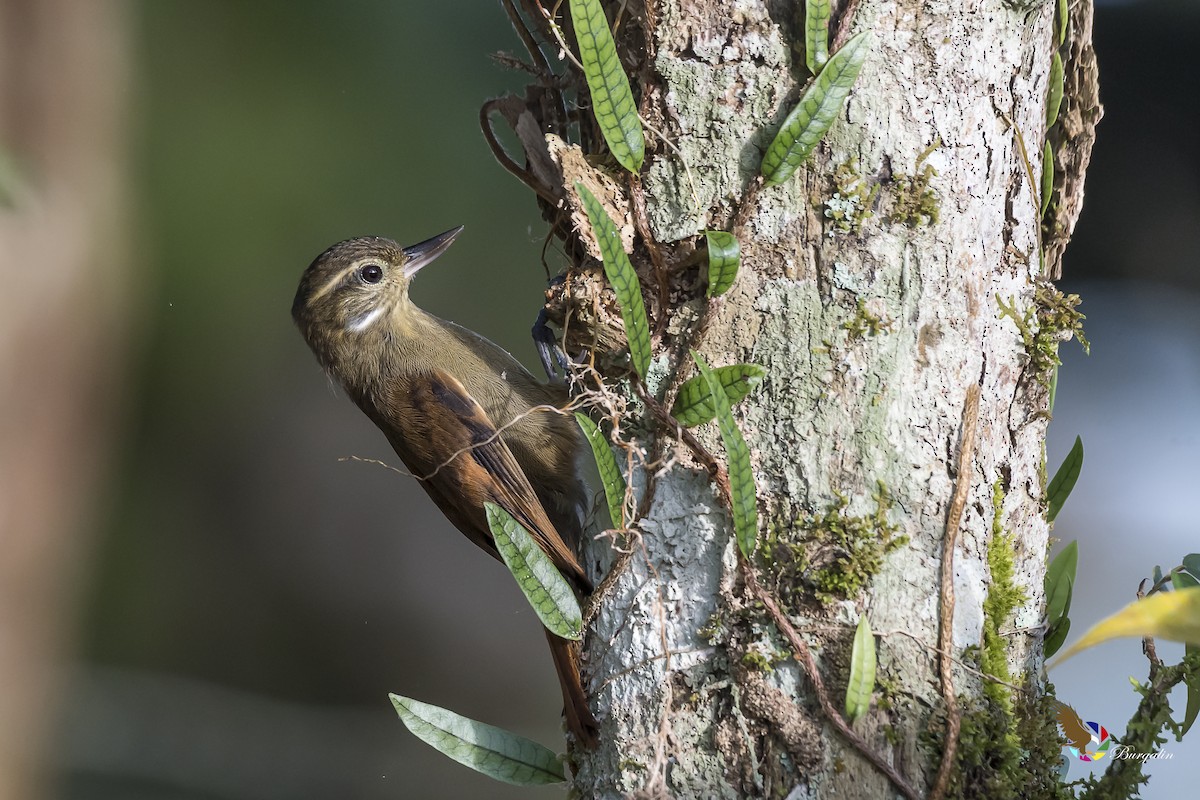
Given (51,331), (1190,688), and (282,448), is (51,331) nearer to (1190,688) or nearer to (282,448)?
(282,448)

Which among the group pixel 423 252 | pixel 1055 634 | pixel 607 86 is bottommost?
pixel 1055 634

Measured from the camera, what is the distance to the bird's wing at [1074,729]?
1565 mm

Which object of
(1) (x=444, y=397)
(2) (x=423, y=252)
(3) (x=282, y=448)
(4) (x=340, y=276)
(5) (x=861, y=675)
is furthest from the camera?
(3) (x=282, y=448)

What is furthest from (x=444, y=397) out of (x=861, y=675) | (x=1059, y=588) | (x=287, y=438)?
(x=287, y=438)

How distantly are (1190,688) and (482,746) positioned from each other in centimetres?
109

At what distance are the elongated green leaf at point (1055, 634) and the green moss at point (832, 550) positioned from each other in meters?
0.55

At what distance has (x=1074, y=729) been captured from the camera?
1.59 m

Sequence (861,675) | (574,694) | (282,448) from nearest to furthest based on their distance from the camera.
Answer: (861,675) < (574,694) < (282,448)

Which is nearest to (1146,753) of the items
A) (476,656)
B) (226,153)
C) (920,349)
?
(920,349)

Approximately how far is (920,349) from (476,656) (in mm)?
3766

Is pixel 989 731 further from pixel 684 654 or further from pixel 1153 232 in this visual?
pixel 1153 232

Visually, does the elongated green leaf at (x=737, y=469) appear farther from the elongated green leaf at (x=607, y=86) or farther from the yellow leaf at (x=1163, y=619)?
the yellow leaf at (x=1163, y=619)

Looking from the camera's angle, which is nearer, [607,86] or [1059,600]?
[607,86]

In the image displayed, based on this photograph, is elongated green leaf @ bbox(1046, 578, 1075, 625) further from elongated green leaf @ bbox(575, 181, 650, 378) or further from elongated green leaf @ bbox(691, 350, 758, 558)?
elongated green leaf @ bbox(575, 181, 650, 378)
